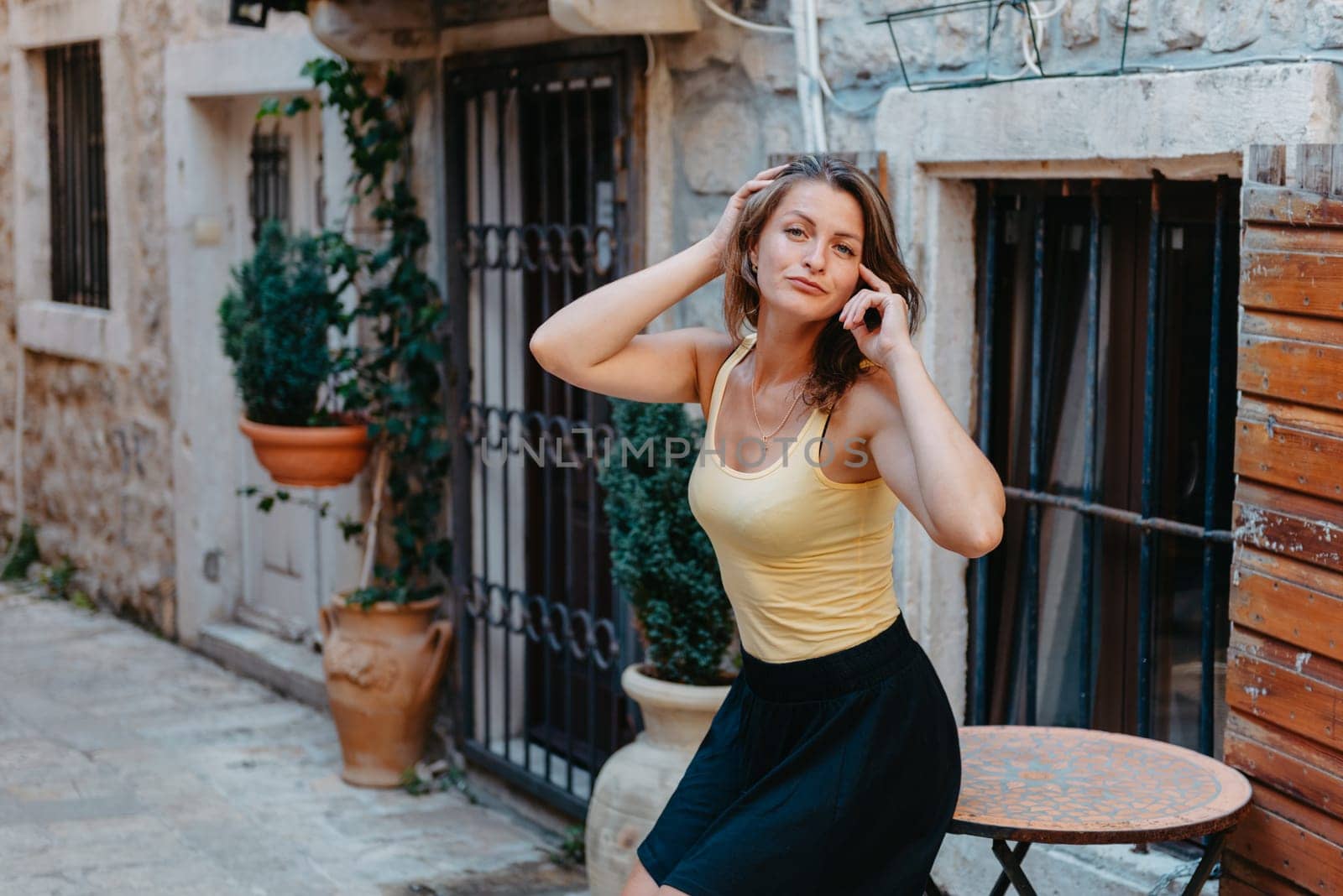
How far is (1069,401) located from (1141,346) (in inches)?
9.2

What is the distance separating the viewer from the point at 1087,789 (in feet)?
9.20

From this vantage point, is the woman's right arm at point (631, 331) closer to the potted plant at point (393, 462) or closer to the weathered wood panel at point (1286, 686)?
the weathered wood panel at point (1286, 686)

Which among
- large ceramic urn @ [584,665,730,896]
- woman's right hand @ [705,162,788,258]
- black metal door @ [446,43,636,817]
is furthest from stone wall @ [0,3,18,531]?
woman's right hand @ [705,162,788,258]

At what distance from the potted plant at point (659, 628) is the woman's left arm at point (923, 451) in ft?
5.07

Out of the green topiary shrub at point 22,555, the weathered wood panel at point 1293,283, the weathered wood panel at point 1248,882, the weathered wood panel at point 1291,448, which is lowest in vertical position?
the green topiary shrub at point 22,555

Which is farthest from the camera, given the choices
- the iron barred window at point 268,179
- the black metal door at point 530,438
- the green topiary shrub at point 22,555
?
the green topiary shrub at point 22,555

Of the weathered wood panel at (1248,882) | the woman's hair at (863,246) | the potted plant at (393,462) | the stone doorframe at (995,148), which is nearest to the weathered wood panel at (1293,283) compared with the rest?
the stone doorframe at (995,148)

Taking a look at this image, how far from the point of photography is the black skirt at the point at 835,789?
259 cm

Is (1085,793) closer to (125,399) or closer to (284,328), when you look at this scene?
(284,328)

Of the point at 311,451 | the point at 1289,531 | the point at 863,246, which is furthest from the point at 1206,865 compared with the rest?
the point at 311,451

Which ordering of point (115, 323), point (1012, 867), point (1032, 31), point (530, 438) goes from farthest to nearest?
point (115, 323)
point (530, 438)
point (1032, 31)
point (1012, 867)

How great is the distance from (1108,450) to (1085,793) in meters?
1.02

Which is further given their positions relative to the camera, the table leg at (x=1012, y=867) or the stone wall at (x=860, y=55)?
the stone wall at (x=860, y=55)

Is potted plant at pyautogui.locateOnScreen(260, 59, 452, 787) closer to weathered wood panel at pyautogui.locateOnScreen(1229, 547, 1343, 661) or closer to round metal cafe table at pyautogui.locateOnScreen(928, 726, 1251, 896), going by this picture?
round metal cafe table at pyautogui.locateOnScreen(928, 726, 1251, 896)
